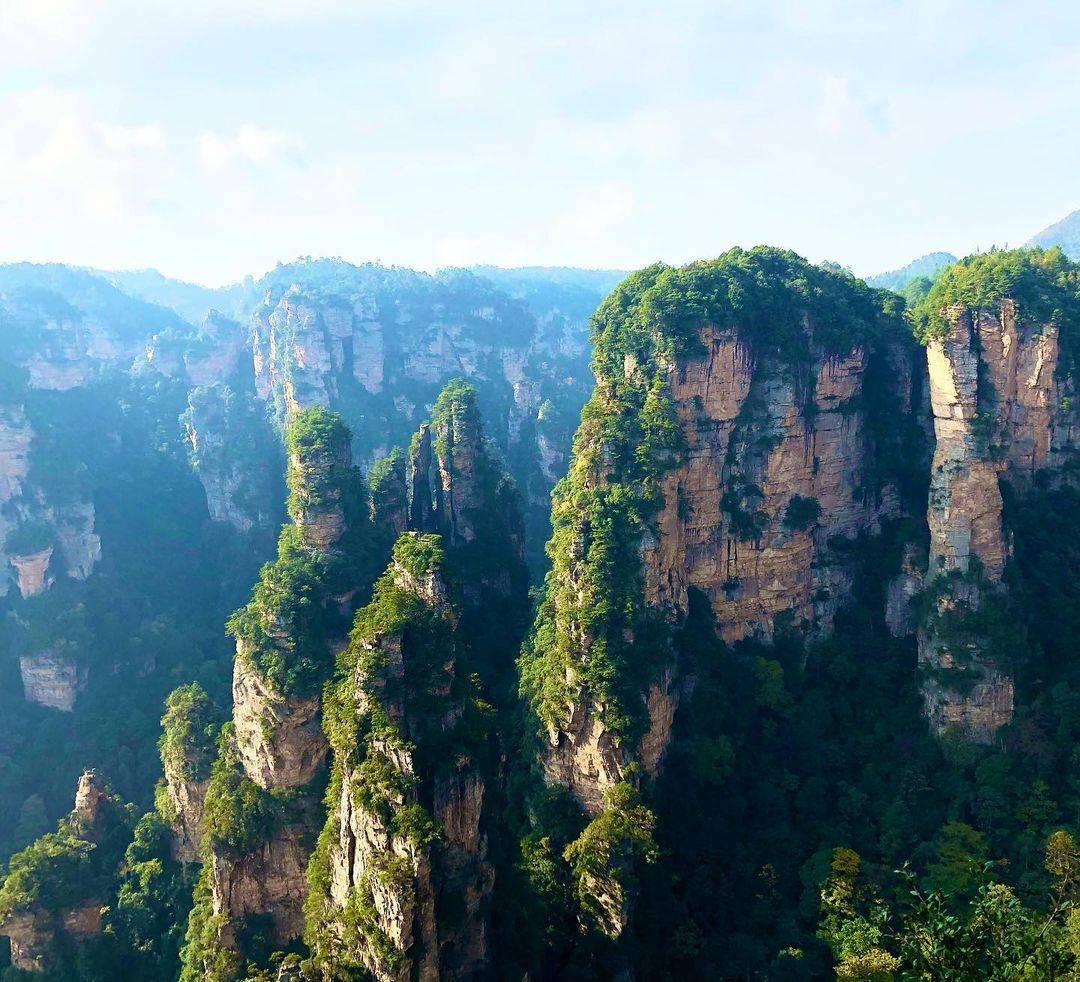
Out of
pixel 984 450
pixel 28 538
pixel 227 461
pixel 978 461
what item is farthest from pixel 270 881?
pixel 227 461

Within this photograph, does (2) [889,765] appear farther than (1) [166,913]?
Yes

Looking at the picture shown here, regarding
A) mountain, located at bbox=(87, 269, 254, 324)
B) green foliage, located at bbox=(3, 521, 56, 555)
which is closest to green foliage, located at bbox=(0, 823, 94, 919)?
green foliage, located at bbox=(3, 521, 56, 555)

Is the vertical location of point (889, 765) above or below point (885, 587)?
below

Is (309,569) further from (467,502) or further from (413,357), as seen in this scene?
(413,357)

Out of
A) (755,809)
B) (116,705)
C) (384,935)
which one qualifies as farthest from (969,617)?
(116,705)

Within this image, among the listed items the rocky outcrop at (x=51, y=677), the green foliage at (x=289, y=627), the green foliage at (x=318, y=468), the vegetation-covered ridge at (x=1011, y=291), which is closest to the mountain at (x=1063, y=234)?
the vegetation-covered ridge at (x=1011, y=291)

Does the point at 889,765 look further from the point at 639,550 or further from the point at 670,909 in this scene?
the point at 639,550
